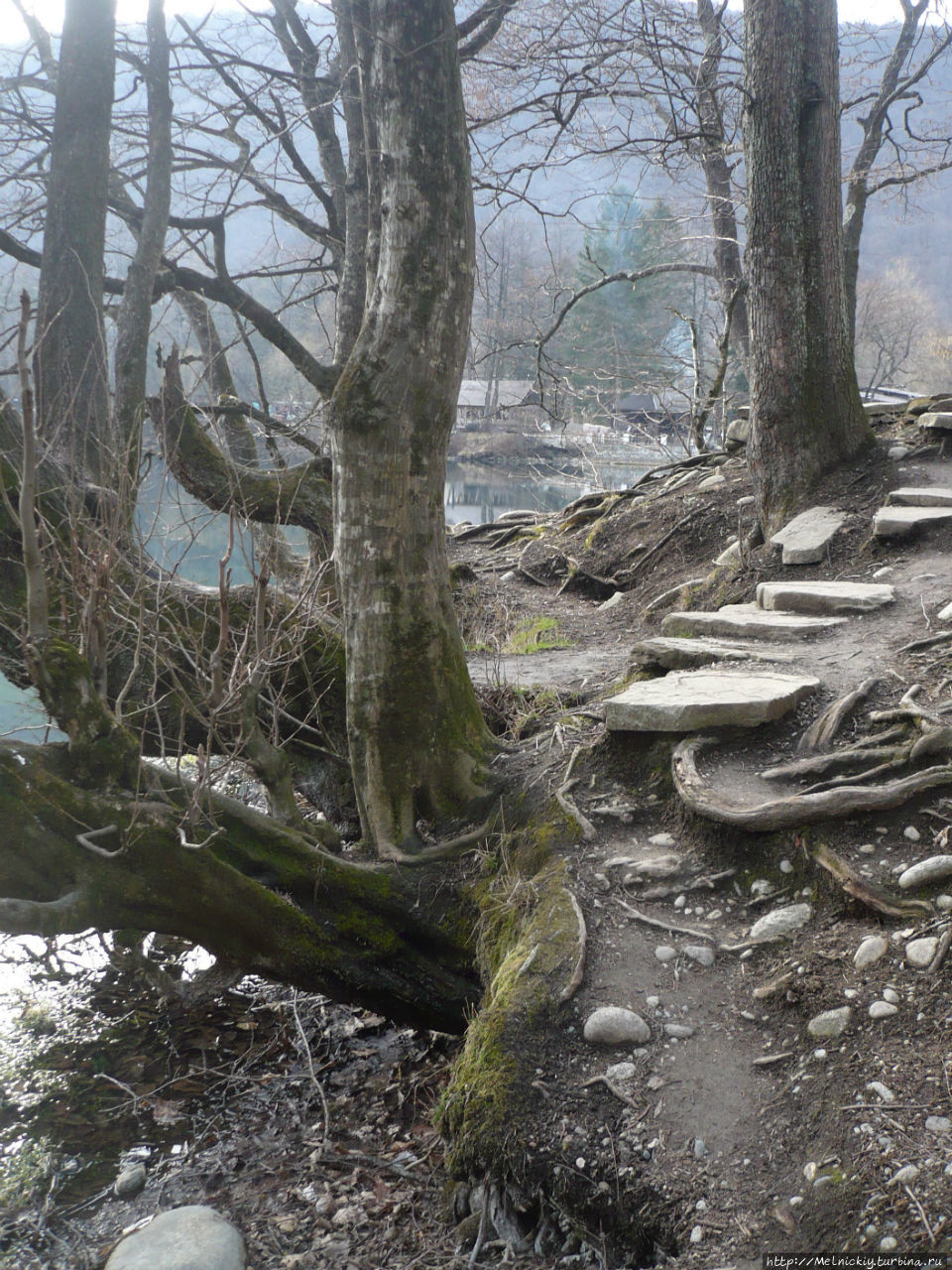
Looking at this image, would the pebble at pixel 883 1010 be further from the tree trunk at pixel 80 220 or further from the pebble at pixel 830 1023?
the tree trunk at pixel 80 220

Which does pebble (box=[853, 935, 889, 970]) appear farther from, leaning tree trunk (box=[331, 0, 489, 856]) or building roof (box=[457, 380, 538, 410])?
building roof (box=[457, 380, 538, 410])

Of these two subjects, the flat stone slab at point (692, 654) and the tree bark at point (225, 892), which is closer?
the tree bark at point (225, 892)

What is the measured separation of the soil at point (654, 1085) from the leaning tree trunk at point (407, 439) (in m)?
0.62

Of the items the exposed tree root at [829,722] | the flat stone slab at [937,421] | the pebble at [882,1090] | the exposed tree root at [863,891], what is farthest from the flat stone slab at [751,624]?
the pebble at [882,1090]

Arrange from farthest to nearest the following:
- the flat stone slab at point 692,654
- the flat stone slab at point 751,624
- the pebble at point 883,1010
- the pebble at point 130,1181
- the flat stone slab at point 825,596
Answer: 1. the flat stone slab at point 825,596
2. the flat stone slab at point 751,624
3. the flat stone slab at point 692,654
4. the pebble at point 130,1181
5. the pebble at point 883,1010

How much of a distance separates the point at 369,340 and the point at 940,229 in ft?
189

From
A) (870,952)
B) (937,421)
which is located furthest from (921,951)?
(937,421)

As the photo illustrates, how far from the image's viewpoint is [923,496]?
5809 mm

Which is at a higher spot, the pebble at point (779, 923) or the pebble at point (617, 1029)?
the pebble at point (779, 923)

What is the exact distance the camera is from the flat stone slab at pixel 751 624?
15.3 feet

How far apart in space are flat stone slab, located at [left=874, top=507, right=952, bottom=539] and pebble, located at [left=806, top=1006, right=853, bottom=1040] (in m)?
3.76

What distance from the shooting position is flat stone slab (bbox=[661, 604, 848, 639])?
15.3ft

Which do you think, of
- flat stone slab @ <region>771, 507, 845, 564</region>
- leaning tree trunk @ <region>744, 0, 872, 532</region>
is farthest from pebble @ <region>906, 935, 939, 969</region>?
leaning tree trunk @ <region>744, 0, 872, 532</region>

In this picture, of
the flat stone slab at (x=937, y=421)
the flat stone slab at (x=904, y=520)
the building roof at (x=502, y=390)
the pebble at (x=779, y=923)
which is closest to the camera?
the pebble at (x=779, y=923)
